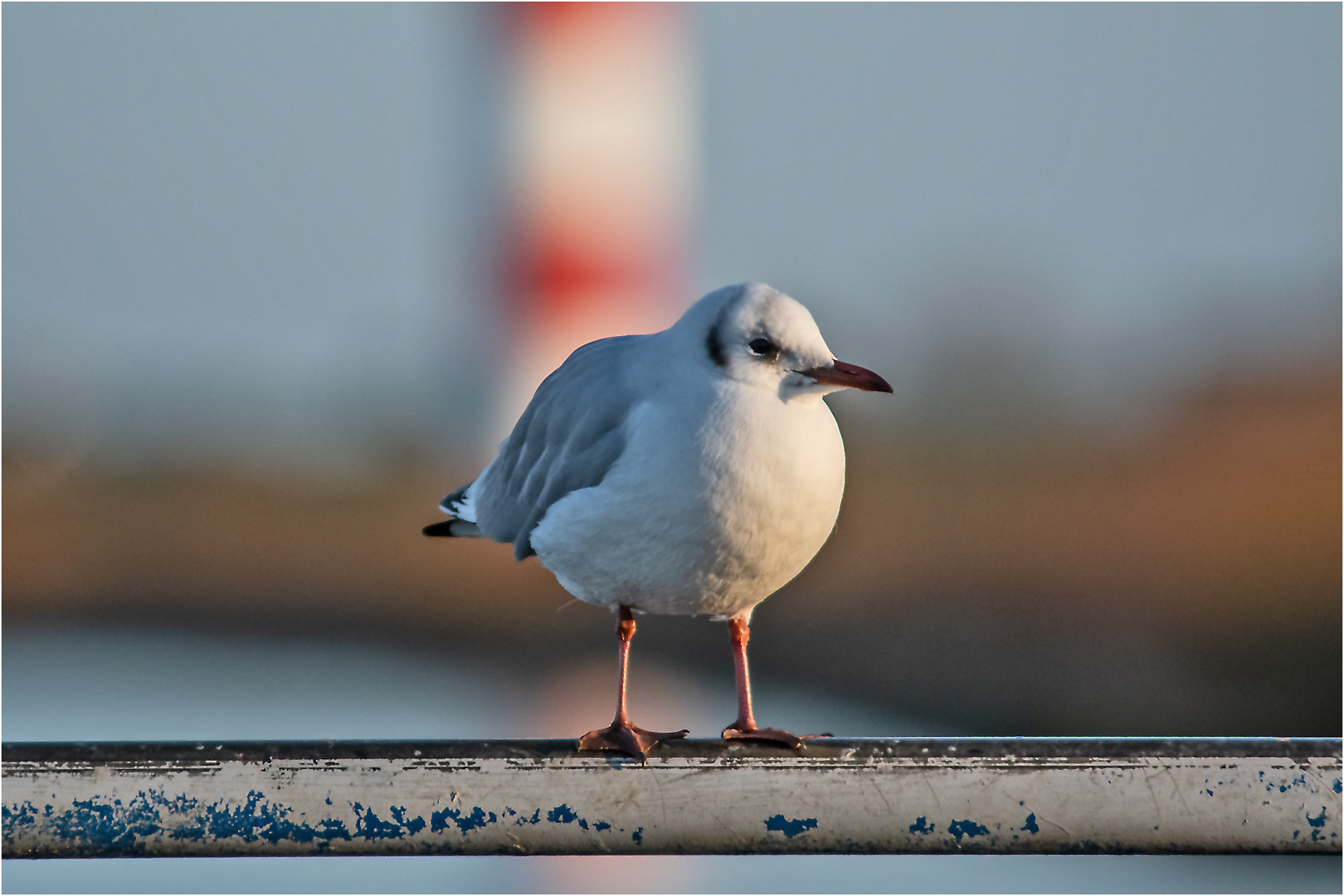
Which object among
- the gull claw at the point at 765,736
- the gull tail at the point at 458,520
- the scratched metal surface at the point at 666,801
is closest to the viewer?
the scratched metal surface at the point at 666,801

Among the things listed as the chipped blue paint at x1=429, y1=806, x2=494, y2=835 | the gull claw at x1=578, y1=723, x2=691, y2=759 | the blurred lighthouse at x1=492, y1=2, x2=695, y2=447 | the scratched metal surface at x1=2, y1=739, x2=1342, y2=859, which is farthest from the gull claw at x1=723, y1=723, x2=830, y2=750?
the blurred lighthouse at x1=492, y1=2, x2=695, y2=447

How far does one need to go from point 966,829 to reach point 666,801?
0.47 m

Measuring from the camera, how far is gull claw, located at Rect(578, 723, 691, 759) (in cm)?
259

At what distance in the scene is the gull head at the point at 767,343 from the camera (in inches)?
101

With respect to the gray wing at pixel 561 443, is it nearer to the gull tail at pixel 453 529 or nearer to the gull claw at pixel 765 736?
the gull tail at pixel 453 529

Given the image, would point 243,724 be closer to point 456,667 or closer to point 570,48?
point 456,667

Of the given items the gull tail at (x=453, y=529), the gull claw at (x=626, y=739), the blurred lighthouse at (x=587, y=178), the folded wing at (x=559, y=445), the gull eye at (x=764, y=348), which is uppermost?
the blurred lighthouse at (x=587, y=178)

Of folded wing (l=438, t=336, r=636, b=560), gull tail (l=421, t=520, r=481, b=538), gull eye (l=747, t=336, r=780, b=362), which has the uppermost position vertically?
gull eye (l=747, t=336, r=780, b=362)

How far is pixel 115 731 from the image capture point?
947 cm

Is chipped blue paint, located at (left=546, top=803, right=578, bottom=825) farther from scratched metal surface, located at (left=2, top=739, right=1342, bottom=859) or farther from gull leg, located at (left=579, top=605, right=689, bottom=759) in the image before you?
gull leg, located at (left=579, top=605, right=689, bottom=759)

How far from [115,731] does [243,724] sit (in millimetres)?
780

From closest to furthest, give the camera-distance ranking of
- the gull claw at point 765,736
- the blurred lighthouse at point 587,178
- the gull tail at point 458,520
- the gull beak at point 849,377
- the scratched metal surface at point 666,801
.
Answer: the scratched metal surface at point 666,801 < the gull beak at point 849,377 < the gull claw at point 765,736 < the gull tail at point 458,520 < the blurred lighthouse at point 587,178

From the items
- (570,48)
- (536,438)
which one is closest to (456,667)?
(570,48)

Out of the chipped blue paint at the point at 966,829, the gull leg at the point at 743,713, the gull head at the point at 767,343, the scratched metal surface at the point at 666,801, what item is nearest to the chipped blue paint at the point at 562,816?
the scratched metal surface at the point at 666,801
